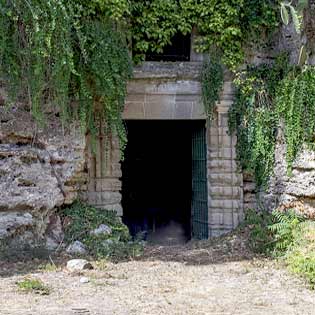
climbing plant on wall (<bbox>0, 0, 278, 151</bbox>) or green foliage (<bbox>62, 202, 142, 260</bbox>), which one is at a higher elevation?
climbing plant on wall (<bbox>0, 0, 278, 151</bbox>)

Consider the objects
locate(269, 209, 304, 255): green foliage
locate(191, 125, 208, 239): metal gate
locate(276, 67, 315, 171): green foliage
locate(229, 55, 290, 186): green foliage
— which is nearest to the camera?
locate(269, 209, 304, 255): green foliage

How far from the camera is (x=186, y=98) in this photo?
9086 mm

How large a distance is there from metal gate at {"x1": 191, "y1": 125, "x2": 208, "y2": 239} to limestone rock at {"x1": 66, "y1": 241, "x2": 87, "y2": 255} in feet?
8.62

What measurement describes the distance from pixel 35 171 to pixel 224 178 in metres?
3.19

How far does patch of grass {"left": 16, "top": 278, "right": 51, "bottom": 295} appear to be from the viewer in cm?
541

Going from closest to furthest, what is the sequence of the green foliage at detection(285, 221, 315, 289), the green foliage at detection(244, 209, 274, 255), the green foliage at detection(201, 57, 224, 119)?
the green foliage at detection(285, 221, 315, 289), the green foliage at detection(244, 209, 274, 255), the green foliage at detection(201, 57, 224, 119)

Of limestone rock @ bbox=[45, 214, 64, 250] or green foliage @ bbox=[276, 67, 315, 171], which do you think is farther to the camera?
green foliage @ bbox=[276, 67, 315, 171]

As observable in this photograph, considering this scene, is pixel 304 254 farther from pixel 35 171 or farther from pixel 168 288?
pixel 35 171

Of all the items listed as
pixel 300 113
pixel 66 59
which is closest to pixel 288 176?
pixel 300 113

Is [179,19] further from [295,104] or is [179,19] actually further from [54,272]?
[54,272]

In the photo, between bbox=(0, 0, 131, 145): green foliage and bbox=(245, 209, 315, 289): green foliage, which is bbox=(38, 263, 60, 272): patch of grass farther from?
bbox=(245, 209, 315, 289): green foliage

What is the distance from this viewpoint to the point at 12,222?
7398 mm

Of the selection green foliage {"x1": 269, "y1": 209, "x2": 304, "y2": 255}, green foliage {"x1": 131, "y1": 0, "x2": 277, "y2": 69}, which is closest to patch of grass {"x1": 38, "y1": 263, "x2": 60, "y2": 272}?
green foliage {"x1": 269, "y1": 209, "x2": 304, "y2": 255}

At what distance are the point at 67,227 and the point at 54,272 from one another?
1637 millimetres
